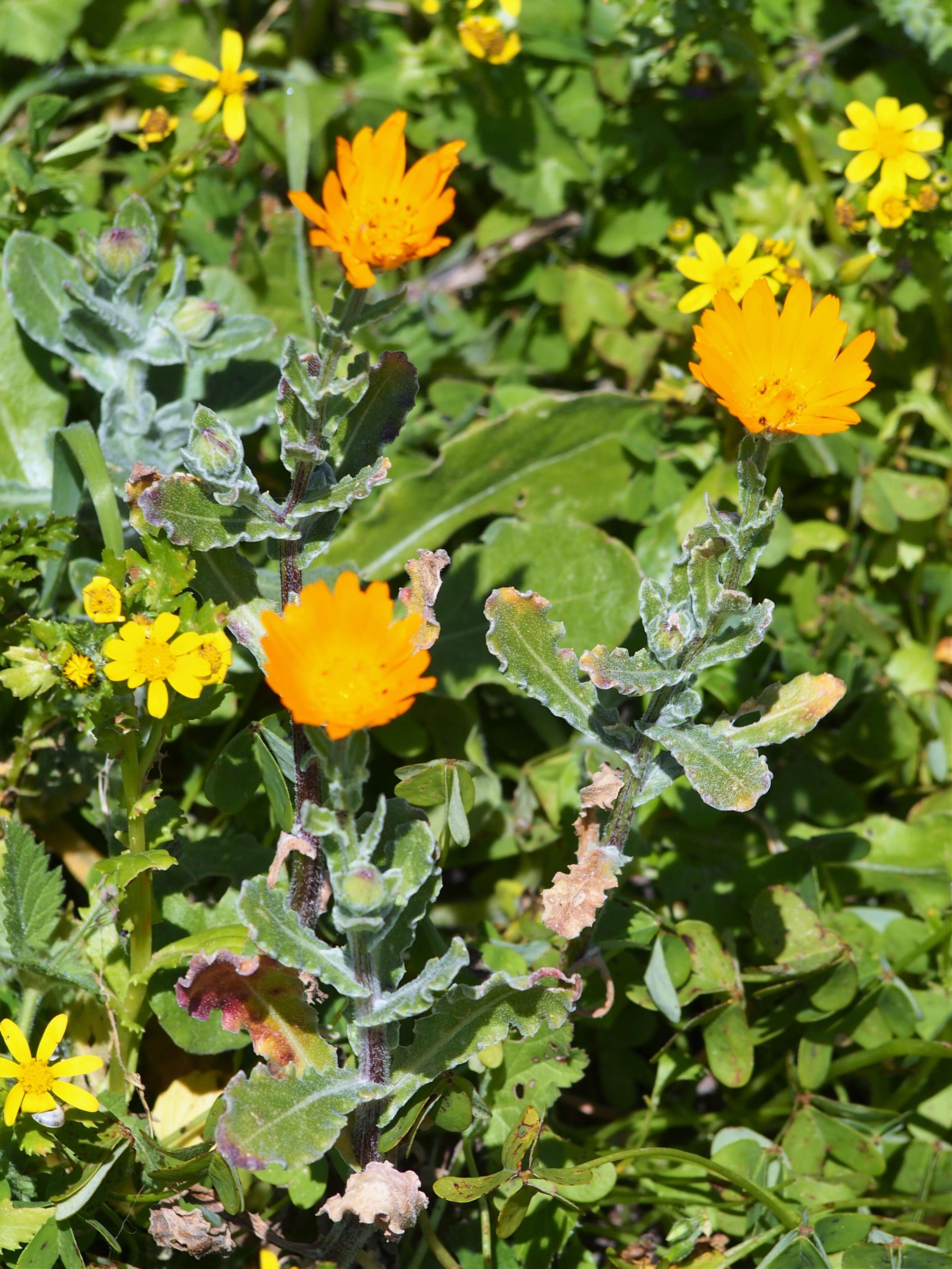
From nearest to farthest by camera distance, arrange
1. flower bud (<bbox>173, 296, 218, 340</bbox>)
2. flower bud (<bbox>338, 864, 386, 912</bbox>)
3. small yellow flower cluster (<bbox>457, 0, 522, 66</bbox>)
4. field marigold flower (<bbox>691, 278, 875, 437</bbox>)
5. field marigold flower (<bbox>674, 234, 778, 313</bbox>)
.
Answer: flower bud (<bbox>338, 864, 386, 912</bbox>)
field marigold flower (<bbox>691, 278, 875, 437</bbox>)
flower bud (<bbox>173, 296, 218, 340</bbox>)
field marigold flower (<bbox>674, 234, 778, 313</bbox>)
small yellow flower cluster (<bbox>457, 0, 522, 66</bbox>)

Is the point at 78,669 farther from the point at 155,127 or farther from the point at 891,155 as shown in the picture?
the point at 891,155

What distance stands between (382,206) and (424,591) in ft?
2.67

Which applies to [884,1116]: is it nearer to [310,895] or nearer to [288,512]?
[310,895]

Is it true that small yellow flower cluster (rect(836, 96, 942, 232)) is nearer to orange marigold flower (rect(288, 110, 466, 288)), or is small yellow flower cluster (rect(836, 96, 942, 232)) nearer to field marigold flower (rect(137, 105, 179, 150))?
orange marigold flower (rect(288, 110, 466, 288))

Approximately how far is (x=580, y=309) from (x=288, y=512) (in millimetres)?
1984

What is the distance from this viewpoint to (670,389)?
3.85 meters

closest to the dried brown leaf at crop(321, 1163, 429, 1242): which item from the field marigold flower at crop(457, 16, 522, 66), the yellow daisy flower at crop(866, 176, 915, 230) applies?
the yellow daisy flower at crop(866, 176, 915, 230)

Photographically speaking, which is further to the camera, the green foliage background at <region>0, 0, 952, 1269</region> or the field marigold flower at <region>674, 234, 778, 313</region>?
the field marigold flower at <region>674, 234, 778, 313</region>

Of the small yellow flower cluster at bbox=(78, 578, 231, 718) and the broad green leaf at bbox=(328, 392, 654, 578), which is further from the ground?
the small yellow flower cluster at bbox=(78, 578, 231, 718)

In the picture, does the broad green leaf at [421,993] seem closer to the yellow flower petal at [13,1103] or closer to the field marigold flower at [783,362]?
the yellow flower petal at [13,1103]

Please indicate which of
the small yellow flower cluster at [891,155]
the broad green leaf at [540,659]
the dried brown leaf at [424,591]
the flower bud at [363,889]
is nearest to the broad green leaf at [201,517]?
the dried brown leaf at [424,591]

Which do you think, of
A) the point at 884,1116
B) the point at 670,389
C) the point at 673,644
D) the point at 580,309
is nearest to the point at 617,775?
the point at 673,644

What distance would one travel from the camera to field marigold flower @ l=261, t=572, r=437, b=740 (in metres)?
1.91

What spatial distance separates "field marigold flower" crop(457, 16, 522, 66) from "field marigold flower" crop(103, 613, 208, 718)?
2.52 meters
